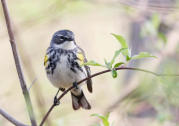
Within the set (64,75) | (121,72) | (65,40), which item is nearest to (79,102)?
(64,75)

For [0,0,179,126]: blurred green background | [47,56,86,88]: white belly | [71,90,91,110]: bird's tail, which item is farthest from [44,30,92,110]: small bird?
[0,0,179,126]: blurred green background

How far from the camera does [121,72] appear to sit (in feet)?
20.5

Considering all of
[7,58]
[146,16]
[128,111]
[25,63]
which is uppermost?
[146,16]

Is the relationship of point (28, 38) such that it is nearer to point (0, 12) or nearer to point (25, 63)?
point (0, 12)

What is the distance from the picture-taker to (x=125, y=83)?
5516 mm

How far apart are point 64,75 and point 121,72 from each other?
2671 millimetres

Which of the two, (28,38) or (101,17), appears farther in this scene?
(28,38)

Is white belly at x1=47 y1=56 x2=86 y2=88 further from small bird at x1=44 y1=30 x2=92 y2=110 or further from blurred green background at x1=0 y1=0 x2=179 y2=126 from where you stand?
blurred green background at x1=0 y1=0 x2=179 y2=126

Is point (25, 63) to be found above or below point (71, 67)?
below

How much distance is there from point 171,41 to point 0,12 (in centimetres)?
265

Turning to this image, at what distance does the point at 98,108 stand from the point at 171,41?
1479 mm

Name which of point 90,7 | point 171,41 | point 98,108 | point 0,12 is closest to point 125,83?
point 98,108

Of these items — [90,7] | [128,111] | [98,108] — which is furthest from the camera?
[90,7]

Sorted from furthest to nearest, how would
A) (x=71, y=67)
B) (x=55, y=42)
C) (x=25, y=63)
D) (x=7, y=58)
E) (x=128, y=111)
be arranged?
(x=7, y=58) < (x=25, y=63) < (x=128, y=111) < (x=55, y=42) < (x=71, y=67)
